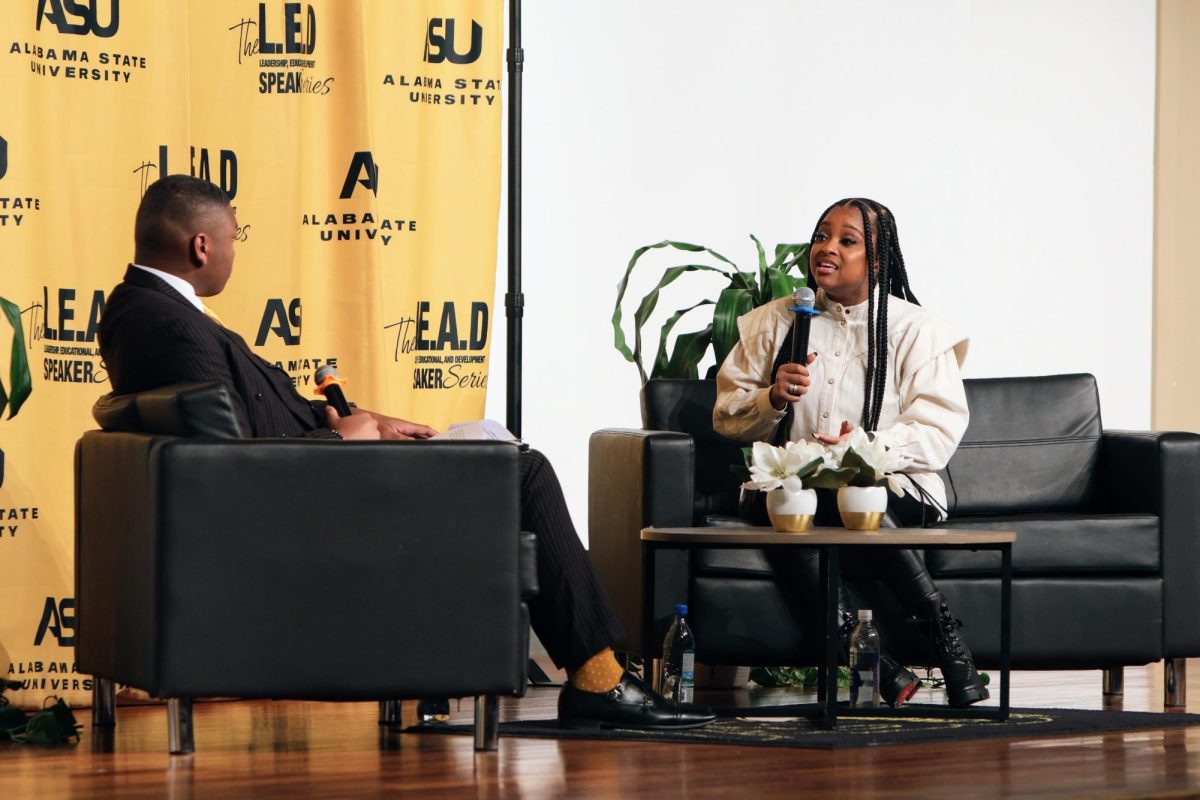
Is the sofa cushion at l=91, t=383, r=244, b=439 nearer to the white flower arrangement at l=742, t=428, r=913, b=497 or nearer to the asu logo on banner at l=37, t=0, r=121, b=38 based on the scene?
the white flower arrangement at l=742, t=428, r=913, b=497

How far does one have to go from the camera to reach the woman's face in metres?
3.94

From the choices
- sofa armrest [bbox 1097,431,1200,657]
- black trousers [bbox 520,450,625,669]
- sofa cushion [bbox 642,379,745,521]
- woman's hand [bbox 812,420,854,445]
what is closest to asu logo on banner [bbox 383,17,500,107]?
sofa cushion [bbox 642,379,745,521]

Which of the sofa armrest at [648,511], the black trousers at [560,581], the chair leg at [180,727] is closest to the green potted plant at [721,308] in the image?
the sofa armrest at [648,511]

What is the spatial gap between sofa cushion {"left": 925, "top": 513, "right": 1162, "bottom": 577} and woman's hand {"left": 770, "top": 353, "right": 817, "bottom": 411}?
0.49 m

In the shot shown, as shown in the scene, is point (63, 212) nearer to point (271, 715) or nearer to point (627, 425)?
point (271, 715)

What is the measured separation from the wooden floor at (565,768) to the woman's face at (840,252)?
1214 millimetres

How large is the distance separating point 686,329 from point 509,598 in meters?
2.56

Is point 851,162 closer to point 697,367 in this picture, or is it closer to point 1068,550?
point 697,367

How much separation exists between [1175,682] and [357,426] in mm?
2055

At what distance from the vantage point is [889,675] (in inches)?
147

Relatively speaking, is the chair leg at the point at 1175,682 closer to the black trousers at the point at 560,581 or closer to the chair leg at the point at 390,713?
the black trousers at the point at 560,581

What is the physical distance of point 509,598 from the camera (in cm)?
303

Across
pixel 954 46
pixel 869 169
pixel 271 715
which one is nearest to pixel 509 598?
pixel 271 715

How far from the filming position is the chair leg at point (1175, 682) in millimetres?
3920
